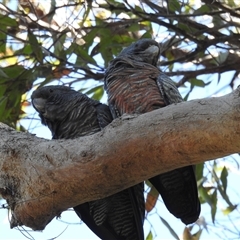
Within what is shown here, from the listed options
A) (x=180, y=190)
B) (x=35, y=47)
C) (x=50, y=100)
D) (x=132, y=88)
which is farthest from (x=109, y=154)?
(x=35, y=47)

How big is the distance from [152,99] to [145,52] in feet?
1.86

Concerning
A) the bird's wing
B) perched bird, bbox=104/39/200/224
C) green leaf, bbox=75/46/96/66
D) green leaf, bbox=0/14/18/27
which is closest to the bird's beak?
perched bird, bbox=104/39/200/224

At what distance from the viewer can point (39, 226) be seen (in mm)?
2600

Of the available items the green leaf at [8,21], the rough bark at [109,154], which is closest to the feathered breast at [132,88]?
the rough bark at [109,154]

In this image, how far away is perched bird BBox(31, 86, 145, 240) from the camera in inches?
122

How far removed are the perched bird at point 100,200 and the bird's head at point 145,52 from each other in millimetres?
428

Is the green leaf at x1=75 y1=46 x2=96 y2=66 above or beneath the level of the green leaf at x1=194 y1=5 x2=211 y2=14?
beneath

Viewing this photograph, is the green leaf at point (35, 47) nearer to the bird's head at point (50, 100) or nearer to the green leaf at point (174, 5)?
the bird's head at point (50, 100)

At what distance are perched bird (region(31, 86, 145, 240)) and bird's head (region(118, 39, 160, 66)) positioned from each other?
43 centimetres

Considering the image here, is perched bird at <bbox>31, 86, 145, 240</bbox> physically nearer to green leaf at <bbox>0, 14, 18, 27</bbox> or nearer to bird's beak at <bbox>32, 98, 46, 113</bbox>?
bird's beak at <bbox>32, 98, 46, 113</bbox>

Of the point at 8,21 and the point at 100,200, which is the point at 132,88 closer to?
the point at 100,200

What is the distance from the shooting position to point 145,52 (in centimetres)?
361

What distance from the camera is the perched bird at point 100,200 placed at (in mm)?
3094

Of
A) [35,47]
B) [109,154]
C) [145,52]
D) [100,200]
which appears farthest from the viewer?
[35,47]
